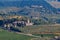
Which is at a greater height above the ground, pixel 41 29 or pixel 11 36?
pixel 41 29

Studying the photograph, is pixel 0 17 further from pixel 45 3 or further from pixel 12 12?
pixel 45 3

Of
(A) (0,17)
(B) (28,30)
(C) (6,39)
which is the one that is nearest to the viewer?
(C) (6,39)

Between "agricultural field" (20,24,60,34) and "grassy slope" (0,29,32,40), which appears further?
"agricultural field" (20,24,60,34)

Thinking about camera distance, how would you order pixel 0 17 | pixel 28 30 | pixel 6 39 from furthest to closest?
pixel 0 17 → pixel 28 30 → pixel 6 39

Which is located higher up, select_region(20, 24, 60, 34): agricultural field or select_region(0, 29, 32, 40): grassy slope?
select_region(20, 24, 60, 34): agricultural field

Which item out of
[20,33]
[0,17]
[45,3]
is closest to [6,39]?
[20,33]

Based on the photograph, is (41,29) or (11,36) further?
(41,29)

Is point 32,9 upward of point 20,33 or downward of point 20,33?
upward

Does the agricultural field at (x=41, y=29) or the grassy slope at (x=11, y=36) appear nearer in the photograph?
the grassy slope at (x=11, y=36)

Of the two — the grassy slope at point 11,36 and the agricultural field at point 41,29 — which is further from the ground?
the agricultural field at point 41,29

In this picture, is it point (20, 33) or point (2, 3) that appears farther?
point (2, 3)
